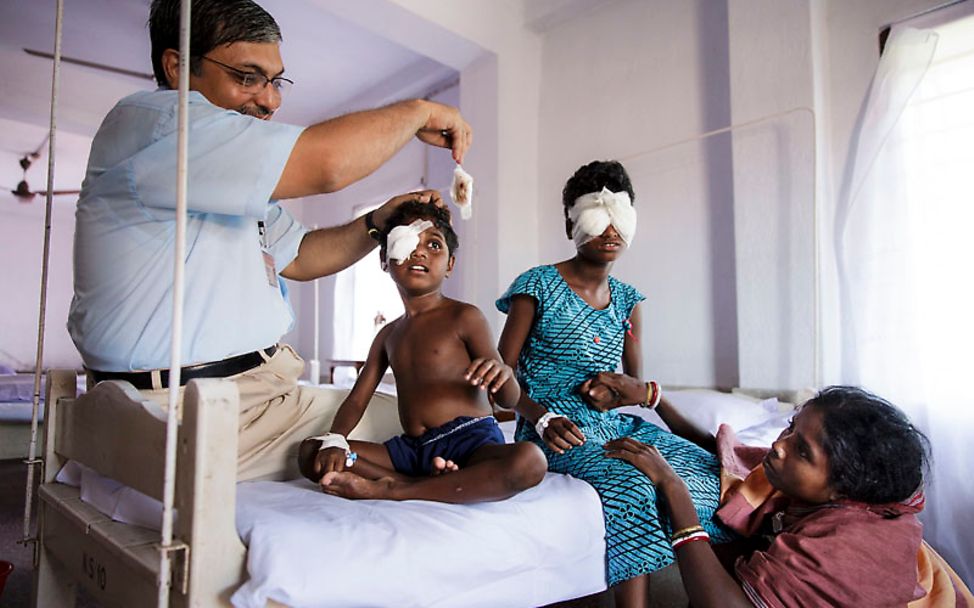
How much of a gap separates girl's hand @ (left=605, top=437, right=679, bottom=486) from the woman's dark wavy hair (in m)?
0.33

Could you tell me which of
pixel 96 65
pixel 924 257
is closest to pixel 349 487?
pixel 924 257

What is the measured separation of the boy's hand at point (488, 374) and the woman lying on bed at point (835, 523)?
0.35 metres

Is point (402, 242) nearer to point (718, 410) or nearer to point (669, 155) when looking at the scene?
point (718, 410)

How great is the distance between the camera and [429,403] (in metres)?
1.67

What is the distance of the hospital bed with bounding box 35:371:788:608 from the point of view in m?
0.99

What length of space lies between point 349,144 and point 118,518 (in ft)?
2.78

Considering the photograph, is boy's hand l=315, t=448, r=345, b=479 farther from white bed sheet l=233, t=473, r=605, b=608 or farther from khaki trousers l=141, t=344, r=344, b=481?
khaki trousers l=141, t=344, r=344, b=481

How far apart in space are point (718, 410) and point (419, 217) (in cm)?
150

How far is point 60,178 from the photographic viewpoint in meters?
8.51

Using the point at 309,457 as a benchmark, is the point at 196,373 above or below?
above

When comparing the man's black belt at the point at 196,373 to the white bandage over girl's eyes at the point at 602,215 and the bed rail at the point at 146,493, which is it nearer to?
the bed rail at the point at 146,493

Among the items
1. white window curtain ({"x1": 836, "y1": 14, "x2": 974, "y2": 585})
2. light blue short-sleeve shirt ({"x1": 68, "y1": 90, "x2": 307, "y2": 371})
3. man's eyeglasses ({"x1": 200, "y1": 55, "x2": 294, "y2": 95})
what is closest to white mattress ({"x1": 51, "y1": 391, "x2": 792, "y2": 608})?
light blue short-sleeve shirt ({"x1": 68, "y1": 90, "x2": 307, "y2": 371})

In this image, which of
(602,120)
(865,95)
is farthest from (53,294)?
(865,95)

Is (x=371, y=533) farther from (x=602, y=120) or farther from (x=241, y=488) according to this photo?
(x=602, y=120)
